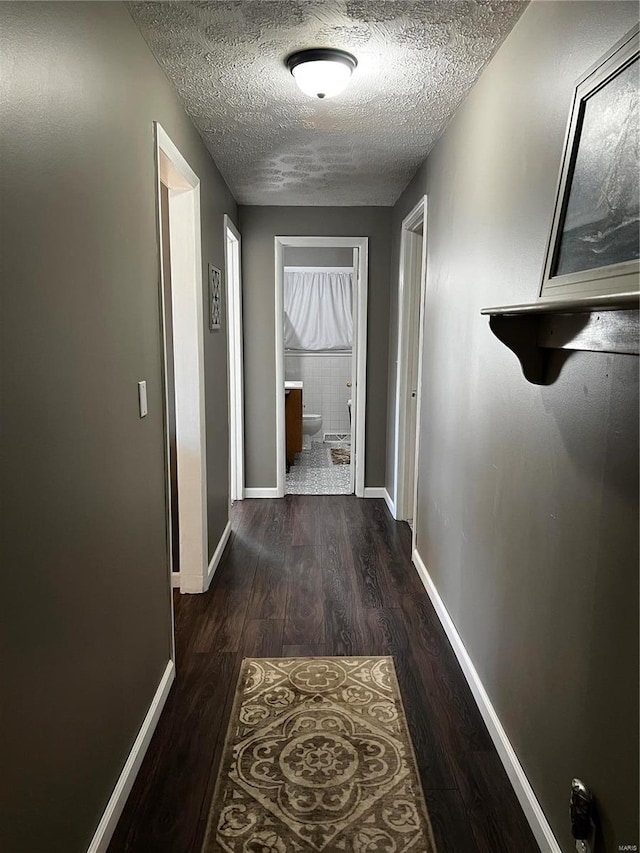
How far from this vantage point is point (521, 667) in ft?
5.82

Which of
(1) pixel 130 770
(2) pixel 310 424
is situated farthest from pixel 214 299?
(2) pixel 310 424

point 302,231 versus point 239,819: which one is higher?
point 302,231

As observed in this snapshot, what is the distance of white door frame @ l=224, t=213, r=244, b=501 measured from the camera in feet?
14.9

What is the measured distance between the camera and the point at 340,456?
6547 millimetres

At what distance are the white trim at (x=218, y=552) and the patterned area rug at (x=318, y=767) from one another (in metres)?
0.88

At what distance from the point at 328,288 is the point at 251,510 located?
3.66 metres

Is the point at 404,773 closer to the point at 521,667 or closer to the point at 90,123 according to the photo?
the point at 521,667

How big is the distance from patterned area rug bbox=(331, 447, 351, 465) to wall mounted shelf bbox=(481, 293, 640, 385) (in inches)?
183

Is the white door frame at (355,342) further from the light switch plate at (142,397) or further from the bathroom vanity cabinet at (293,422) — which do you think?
the light switch plate at (142,397)

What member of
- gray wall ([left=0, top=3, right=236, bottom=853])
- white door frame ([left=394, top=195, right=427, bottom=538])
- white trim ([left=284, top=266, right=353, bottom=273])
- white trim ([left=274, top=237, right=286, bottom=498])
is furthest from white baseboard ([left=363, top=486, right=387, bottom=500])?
white trim ([left=284, top=266, right=353, bottom=273])

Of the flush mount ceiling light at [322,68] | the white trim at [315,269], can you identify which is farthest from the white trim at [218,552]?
the white trim at [315,269]

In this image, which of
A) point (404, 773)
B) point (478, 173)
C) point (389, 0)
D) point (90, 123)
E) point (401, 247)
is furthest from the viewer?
point (401, 247)

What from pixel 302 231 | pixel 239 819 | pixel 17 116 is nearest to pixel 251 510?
pixel 302 231

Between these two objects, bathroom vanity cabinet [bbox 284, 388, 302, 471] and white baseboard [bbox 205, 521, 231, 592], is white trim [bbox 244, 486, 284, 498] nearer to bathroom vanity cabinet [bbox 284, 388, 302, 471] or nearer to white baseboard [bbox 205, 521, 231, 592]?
white baseboard [bbox 205, 521, 231, 592]
